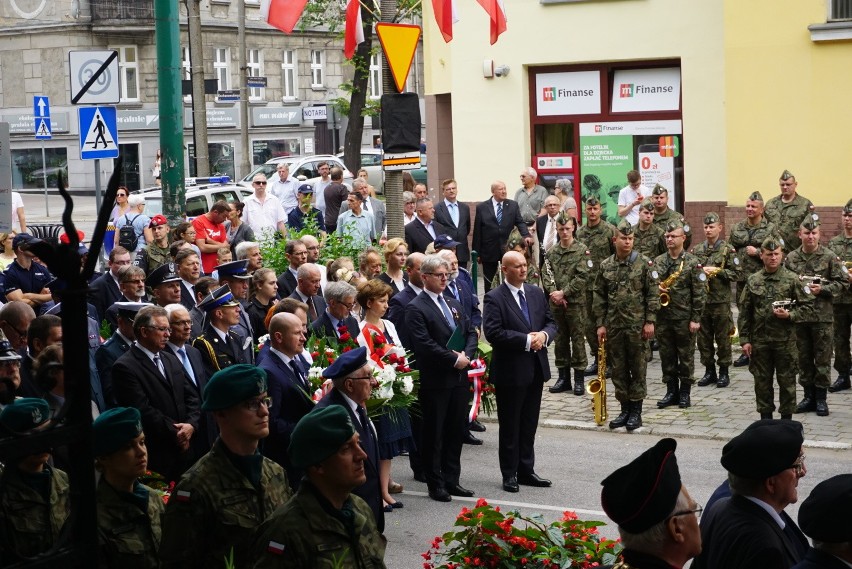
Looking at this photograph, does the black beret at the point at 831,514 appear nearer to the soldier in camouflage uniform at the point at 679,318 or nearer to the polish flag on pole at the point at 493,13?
the soldier in camouflage uniform at the point at 679,318

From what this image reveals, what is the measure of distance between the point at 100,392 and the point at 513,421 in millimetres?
3646

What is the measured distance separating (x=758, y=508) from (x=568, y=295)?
10.3 m

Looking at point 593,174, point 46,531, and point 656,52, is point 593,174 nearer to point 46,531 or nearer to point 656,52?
point 656,52

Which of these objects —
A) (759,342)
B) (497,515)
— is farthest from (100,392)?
(759,342)

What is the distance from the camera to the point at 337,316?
10922 millimetres

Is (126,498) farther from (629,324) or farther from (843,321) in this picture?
(843,321)

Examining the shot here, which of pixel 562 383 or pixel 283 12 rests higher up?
pixel 283 12

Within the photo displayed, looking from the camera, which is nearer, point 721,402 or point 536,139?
point 721,402

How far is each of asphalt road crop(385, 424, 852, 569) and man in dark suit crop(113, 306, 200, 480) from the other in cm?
180

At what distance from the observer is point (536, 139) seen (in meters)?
25.1

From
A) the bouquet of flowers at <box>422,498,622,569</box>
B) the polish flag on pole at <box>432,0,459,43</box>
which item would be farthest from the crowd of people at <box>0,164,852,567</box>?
the polish flag on pole at <box>432,0,459,43</box>

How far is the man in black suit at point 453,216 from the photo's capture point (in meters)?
19.7

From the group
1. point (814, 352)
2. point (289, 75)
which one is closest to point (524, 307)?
point (814, 352)

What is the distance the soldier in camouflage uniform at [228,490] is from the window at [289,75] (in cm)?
5371
